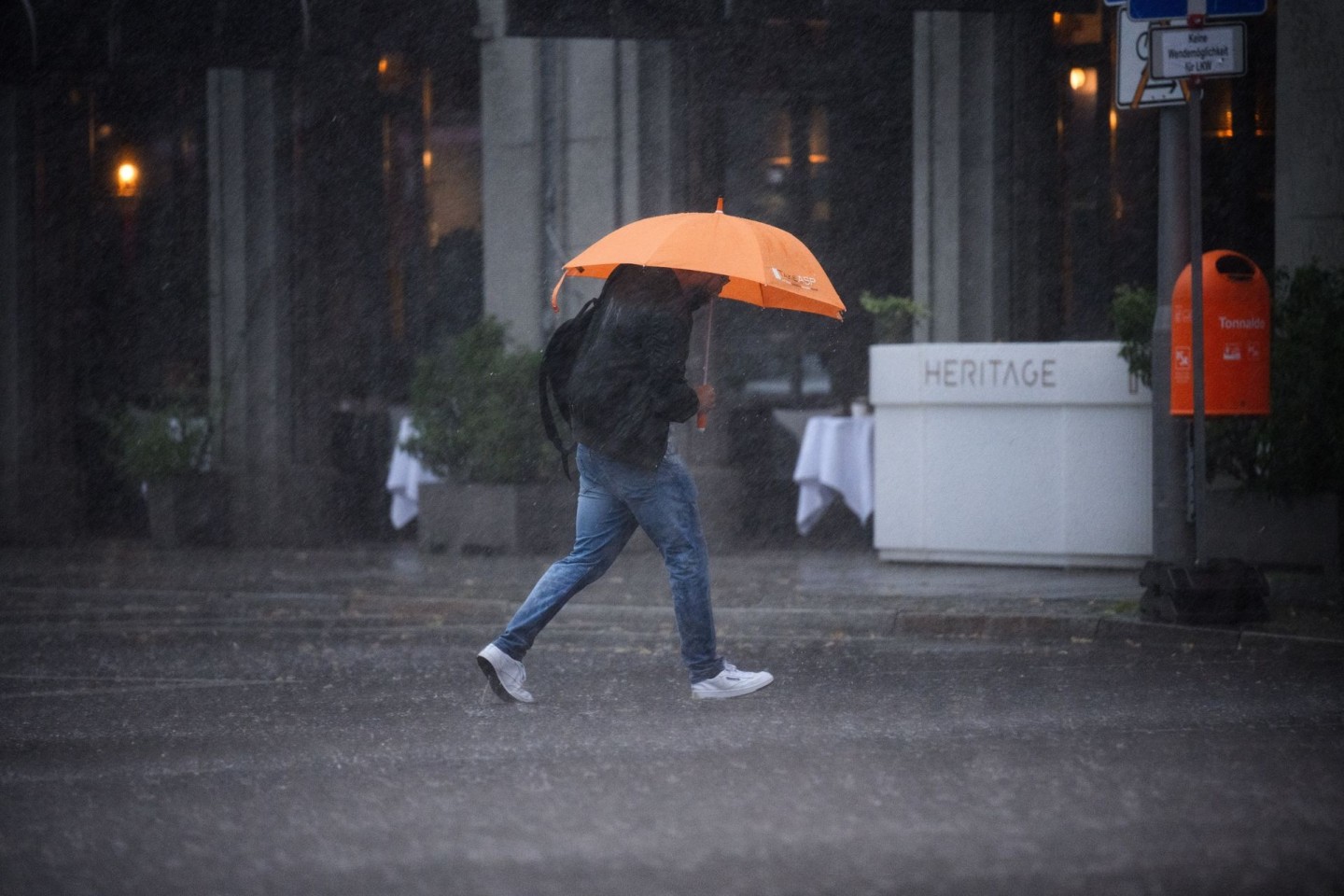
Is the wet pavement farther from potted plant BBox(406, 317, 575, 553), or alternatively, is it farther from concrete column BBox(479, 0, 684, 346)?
concrete column BBox(479, 0, 684, 346)

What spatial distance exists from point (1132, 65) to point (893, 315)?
385cm

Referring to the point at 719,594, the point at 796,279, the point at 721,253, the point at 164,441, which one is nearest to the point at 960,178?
the point at 719,594

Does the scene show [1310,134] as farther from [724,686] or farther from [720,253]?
[724,686]

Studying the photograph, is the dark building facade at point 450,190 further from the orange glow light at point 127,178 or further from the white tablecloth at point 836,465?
the white tablecloth at point 836,465

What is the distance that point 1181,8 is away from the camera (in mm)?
8227

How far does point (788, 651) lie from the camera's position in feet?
27.9

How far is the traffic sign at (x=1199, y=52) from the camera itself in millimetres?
8180

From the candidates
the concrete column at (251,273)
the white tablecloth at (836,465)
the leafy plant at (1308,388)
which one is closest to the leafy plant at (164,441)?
the concrete column at (251,273)

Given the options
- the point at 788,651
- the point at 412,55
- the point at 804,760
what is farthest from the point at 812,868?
the point at 412,55

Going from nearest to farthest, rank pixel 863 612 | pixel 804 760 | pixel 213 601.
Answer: pixel 804 760
pixel 863 612
pixel 213 601

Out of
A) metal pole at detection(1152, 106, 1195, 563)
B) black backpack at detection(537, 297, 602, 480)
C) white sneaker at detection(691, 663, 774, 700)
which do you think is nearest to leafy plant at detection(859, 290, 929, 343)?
metal pole at detection(1152, 106, 1195, 563)

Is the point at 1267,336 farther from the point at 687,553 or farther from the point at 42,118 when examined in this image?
the point at 42,118

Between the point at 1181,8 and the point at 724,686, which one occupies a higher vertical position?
the point at 1181,8

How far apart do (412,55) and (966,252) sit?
501 centimetres
